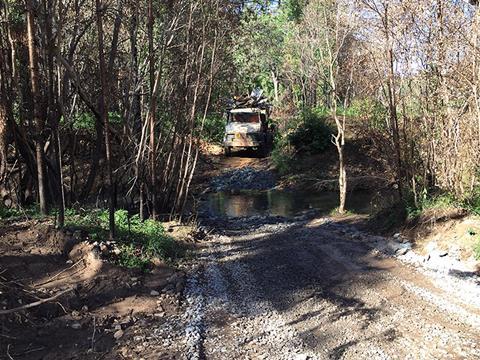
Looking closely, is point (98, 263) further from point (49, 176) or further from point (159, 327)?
point (49, 176)

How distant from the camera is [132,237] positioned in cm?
878

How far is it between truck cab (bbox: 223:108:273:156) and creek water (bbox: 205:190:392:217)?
6.40 meters

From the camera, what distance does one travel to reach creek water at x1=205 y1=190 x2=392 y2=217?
59.2 feet

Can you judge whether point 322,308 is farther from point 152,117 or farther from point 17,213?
point 17,213

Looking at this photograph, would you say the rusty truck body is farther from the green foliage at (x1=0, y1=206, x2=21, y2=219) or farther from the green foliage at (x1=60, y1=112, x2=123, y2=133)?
the green foliage at (x1=0, y1=206, x2=21, y2=219)

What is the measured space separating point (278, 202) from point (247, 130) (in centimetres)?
974

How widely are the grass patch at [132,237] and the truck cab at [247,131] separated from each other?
64.4 feet

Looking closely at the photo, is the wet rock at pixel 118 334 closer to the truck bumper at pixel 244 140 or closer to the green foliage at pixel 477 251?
the green foliage at pixel 477 251

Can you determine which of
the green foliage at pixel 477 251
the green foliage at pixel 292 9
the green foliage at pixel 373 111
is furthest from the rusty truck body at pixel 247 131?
the green foliage at pixel 477 251

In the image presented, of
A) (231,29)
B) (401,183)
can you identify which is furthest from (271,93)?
(401,183)

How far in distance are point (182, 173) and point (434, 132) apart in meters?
5.68

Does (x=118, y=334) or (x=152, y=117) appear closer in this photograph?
(x=118, y=334)

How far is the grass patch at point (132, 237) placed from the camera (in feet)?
26.1

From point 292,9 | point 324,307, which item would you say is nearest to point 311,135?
point 292,9
